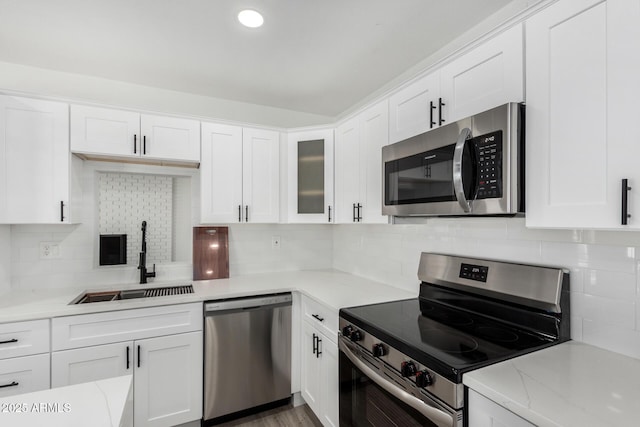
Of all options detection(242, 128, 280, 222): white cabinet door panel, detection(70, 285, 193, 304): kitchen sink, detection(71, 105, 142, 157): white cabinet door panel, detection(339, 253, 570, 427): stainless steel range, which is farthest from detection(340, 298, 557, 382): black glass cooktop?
detection(71, 105, 142, 157): white cabinet door panel

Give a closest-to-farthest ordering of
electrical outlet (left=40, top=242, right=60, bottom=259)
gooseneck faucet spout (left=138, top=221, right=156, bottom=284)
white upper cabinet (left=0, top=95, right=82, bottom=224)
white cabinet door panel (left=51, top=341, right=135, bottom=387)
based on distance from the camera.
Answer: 1. white cabinet door panel (left=51, top=341, right=135, bottom=387)
2. white upper cabinet (left=0, top=95, right=82, bottom=224)
3. electrical outlet (left=40, top=242, right=60, bottom=259)
4. gooseneck faucet spout (left=138, top=221, right=156, bottom=284)

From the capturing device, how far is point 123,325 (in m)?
1.93

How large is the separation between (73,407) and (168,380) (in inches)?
49.3

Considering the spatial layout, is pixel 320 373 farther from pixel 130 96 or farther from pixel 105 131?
pixel 130 96

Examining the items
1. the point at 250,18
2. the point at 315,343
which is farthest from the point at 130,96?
the point at 315,343

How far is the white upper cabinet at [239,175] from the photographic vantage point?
8.05ft

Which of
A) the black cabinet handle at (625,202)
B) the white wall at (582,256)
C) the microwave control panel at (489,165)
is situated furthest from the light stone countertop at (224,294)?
the black cabinet handle at (625,202)

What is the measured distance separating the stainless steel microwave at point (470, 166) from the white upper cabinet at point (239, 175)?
4.44 ft

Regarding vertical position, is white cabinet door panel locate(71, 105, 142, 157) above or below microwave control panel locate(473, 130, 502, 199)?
above

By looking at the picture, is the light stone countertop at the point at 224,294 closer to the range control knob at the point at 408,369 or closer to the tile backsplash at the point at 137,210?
the tile backsplash at the point at 137,210

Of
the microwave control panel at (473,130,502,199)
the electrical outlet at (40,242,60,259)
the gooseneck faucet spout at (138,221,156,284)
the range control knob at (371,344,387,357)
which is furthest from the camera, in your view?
the gooseneck faucet spout at (138,221,156,284)

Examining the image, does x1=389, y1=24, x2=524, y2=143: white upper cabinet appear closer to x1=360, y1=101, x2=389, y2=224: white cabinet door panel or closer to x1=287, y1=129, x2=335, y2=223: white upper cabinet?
x1=360, y1=101, x2=389, y2=224: white cabinet door panel

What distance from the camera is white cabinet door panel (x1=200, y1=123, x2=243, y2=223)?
2443mm

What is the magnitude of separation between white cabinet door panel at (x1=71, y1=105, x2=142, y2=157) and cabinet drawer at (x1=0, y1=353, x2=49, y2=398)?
127 centimetres
